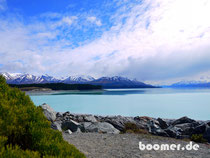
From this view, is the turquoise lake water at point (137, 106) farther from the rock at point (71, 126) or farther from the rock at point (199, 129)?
the rock at point (71, 126)

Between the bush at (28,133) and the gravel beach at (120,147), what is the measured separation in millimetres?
3209

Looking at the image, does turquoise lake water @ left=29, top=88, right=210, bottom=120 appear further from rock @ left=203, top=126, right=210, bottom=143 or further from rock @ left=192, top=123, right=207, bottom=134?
rock @ left=203, top=126, right=210, bottom=143

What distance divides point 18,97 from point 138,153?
16.6 feet

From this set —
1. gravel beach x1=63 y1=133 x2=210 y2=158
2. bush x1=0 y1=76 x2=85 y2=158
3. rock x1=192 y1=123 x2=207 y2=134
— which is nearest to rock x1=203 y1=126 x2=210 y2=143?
rock x1=192 y1=123 x2=207 y2=134

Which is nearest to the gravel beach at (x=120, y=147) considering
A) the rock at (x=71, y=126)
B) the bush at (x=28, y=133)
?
the rock at (x=71, y=126)

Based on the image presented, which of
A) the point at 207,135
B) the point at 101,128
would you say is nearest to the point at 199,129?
the point at 207,135

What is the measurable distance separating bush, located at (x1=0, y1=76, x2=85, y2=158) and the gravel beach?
3.21 meters

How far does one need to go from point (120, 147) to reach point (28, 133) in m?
4.73

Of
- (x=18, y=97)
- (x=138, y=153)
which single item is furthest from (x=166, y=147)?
(x=18, y=97)

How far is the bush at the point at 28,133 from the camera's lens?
3098 mm

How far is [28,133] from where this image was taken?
3.63 m

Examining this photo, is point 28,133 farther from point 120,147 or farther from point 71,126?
point 71,126

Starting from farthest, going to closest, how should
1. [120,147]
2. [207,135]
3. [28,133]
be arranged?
[207,135] → [120,147] → [28,133]

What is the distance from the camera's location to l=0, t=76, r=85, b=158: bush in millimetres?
3098
